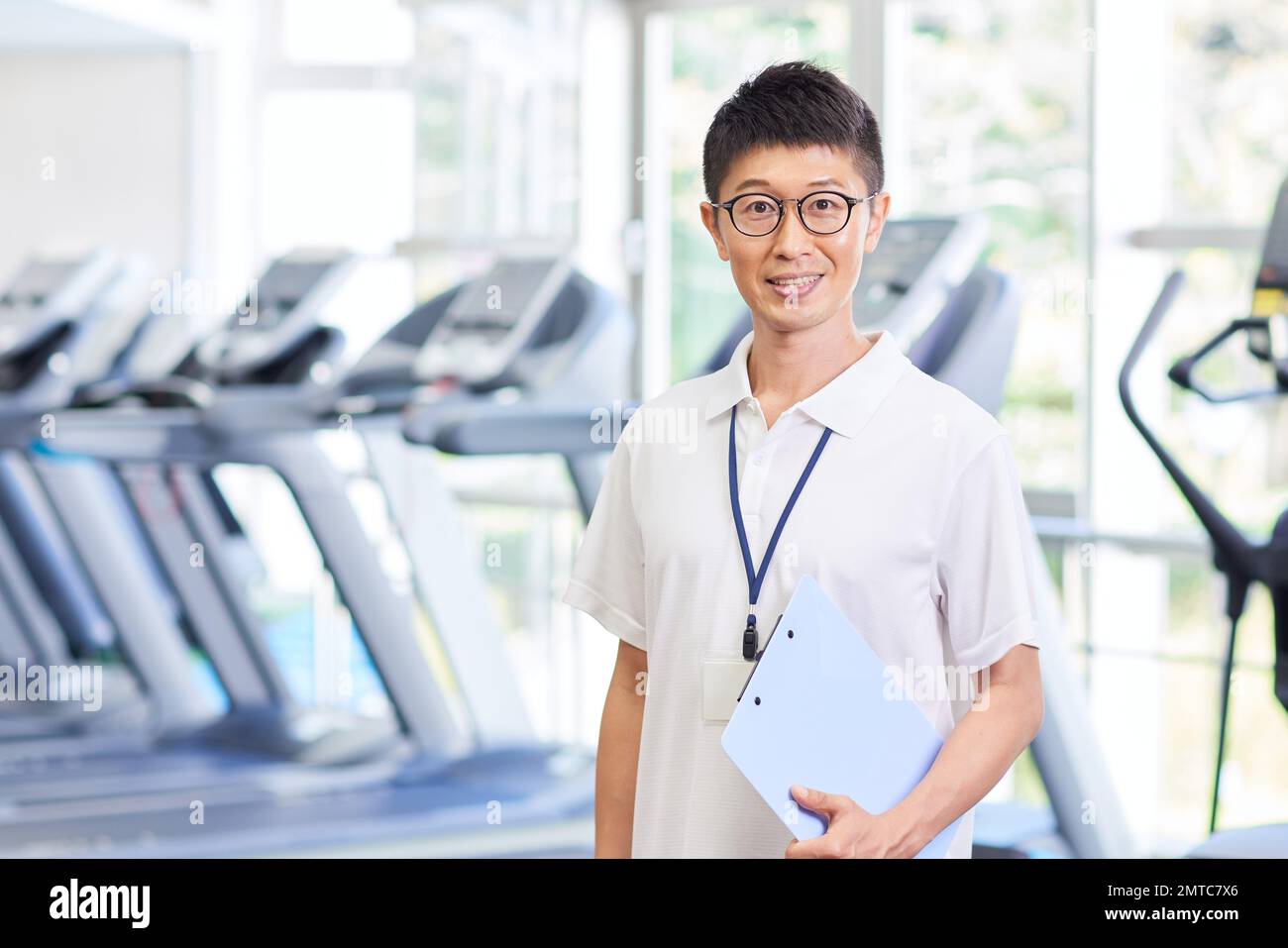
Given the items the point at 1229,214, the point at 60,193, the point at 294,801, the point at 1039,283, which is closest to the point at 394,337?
the point at 294,801

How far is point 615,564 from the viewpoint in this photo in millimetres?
1419

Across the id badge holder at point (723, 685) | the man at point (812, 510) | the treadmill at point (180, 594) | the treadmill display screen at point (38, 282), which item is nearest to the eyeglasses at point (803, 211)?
the man at point (812, 510)

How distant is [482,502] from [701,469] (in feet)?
16.1

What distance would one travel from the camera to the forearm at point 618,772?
1424 mm

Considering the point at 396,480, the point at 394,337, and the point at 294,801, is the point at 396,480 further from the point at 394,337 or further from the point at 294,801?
the point at 294,801

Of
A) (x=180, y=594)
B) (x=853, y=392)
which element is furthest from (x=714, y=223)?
(x=180, y=594)

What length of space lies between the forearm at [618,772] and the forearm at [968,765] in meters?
0.31

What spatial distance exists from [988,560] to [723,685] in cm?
24

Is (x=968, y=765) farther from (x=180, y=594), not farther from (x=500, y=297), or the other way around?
(x=180, y=594)

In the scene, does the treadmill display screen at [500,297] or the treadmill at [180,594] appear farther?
the treadmill at [180,594]

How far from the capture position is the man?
49.1 inches

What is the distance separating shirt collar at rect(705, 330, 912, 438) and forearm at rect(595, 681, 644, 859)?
0.28 m

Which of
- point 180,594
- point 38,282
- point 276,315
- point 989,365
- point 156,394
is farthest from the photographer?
point 38,282

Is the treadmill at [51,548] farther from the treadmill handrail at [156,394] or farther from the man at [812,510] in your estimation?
the man at [812,510]
